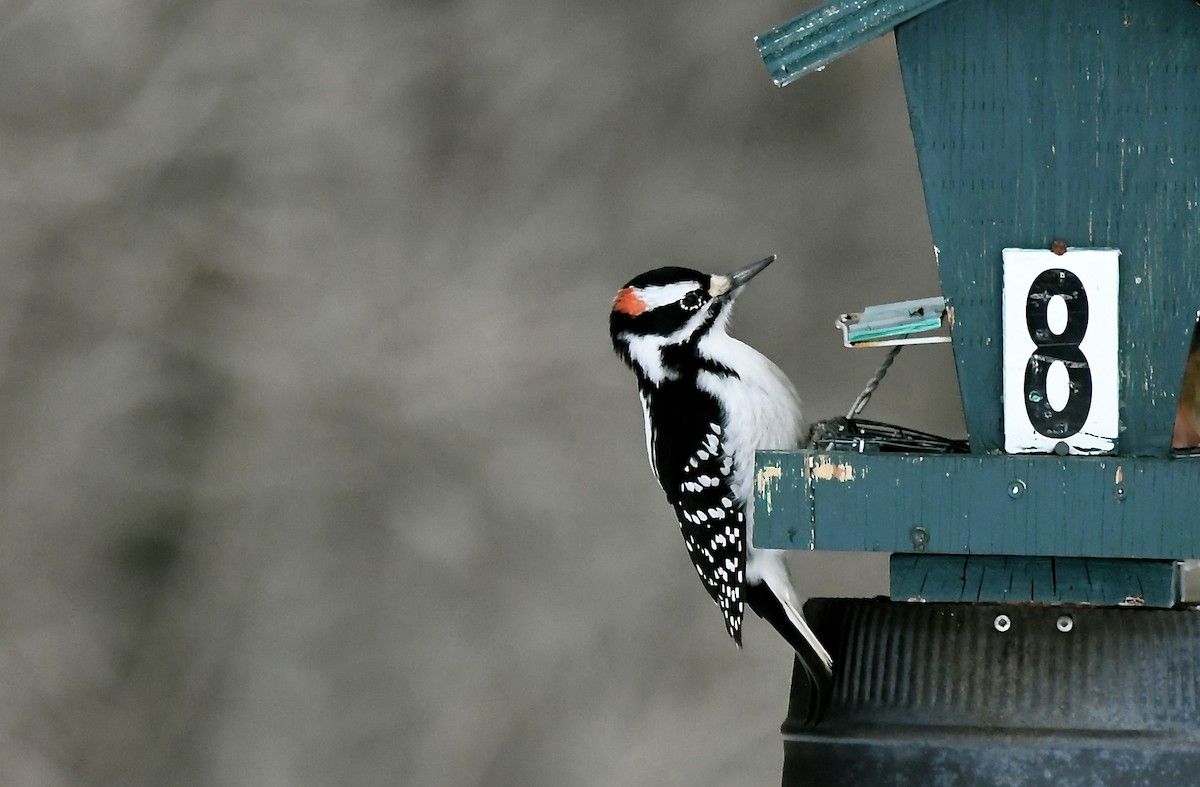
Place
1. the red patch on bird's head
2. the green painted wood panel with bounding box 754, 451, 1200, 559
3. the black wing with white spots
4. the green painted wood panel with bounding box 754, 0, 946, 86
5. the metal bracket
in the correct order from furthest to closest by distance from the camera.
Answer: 1. the red patch on bird's head
2. the black wing with white spots
3. the metal bracket
4. the green painted wood panel with bounding box 754, 0, 946, 86
5. the green painted wood panel with bounding box 754, 451, 1200, 559

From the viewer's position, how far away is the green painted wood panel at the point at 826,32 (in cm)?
268

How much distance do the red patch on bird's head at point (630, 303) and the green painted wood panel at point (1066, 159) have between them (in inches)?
42.7

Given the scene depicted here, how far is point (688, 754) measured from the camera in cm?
595

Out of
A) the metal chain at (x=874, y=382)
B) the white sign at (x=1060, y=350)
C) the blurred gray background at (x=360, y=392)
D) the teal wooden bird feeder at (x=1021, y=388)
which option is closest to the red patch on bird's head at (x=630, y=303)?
the metal chain at (x=874, y=382)

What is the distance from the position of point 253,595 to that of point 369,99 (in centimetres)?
169

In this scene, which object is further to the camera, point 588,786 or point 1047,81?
point 588,786

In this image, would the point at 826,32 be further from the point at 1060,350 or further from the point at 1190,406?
the point at 1190,406

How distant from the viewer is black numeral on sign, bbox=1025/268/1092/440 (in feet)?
8.89

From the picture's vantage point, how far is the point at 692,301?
3.71 meters

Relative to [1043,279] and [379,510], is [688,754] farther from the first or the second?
→ [1043,279]

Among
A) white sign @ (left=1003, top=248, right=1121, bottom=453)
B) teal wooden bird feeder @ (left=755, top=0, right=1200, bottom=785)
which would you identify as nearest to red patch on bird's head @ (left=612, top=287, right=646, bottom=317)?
teal wooden bird feeder @ (left=755, top=0, right=1200, bottom=785)

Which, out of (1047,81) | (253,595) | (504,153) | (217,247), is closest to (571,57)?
(504,153)

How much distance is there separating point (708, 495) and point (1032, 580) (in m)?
0.95

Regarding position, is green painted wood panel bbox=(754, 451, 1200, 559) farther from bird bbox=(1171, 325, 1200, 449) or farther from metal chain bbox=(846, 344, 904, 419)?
bird bbox=(1171, 325, 1200, 449)
